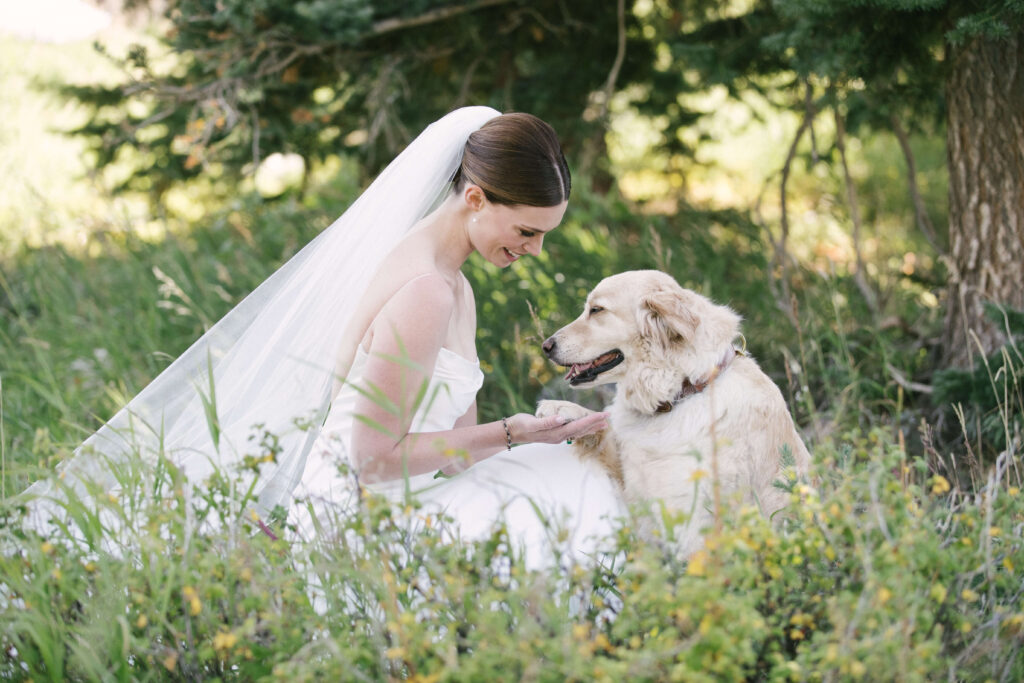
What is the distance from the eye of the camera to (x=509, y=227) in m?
3.18

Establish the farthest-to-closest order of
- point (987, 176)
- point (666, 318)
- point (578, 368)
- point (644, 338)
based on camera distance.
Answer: point (987, 176), point (578, 368), point (644, 338), point (666, 318)

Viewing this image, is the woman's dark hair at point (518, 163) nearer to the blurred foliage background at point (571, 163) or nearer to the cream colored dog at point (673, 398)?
the cream colored dog at point (673, 398)

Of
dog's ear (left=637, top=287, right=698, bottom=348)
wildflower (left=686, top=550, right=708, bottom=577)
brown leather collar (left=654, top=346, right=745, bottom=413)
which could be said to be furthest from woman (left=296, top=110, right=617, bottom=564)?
wildflower (left=686, top=550, right=708, bottom=577)

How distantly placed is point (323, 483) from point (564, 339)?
1.05 m

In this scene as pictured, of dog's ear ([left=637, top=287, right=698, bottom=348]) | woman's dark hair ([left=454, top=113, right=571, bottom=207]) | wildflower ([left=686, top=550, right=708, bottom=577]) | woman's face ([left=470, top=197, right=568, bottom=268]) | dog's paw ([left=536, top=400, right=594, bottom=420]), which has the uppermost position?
woman's dark hair ([left=454, top=113, right=571, bottom=207])

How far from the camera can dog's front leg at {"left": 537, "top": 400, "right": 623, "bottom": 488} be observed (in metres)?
3.20

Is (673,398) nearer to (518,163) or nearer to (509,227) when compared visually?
(509,227)

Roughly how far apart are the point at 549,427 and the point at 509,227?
2.42ft

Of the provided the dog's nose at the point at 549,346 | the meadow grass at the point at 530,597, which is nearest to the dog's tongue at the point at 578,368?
the dog's nose at the point at 549,346

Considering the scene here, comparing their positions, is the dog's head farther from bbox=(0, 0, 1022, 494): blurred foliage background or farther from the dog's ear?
bbox=(0, 0, 1022, 494): blurred foliage background

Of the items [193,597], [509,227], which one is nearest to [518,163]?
[509,227]

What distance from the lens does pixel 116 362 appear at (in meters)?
5.13

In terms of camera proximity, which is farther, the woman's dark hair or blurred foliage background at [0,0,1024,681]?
the woman's dark hair

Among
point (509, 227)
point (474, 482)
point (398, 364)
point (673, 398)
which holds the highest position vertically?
point (509, 227)
